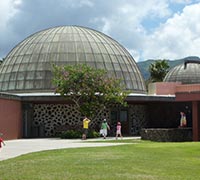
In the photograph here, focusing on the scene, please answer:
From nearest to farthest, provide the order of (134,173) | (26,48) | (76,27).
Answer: (134,173), (26,48), (76,27)

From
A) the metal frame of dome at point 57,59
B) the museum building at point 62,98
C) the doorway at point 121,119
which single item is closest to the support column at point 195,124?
the museum building at point 62,98

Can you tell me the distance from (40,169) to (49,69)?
31.0m

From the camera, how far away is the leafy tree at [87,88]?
1419 inches

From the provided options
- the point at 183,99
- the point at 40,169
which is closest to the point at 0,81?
the point at 183,99

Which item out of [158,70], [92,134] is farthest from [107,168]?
[158,70]

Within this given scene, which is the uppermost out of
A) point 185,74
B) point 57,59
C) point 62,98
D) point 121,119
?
point 185,74

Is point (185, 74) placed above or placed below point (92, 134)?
above

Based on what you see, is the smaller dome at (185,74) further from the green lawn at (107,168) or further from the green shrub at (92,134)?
the green lawn at (107,168)

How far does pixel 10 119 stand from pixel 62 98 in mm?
4498

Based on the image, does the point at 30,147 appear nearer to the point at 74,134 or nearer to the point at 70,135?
the point at 70,135

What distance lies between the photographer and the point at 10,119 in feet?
117

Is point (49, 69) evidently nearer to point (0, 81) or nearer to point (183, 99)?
point (0, 81)

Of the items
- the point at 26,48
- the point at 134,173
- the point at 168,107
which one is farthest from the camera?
the point at 26,48

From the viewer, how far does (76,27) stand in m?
51.4
